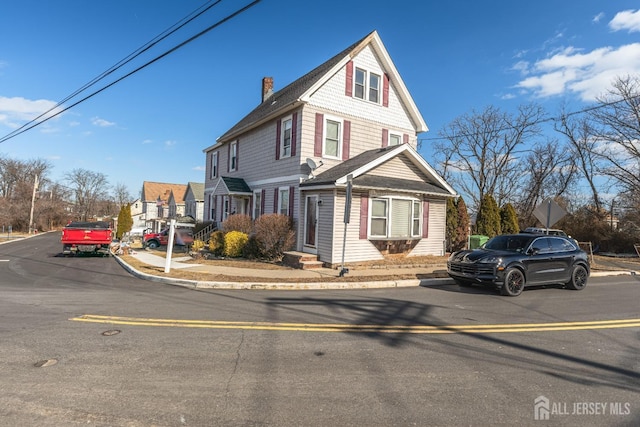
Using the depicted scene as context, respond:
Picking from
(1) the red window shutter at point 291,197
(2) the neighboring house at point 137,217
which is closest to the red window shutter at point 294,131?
(1) the red window shutter at point 291,197

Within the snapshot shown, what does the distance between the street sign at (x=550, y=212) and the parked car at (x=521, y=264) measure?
8.11ft

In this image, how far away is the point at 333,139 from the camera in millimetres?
16688

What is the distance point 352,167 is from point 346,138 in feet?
9.11

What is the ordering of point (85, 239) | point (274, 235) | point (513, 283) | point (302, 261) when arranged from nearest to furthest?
1. point (513, 283)
2. point (302, 261)
3. point (274, 235)
4. point (85, 239)

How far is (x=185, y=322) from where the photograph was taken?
6.46 m

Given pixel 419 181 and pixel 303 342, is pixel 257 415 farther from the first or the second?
pixel 419 181

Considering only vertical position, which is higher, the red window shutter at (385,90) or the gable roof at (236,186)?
the red window shutter at (385,90)

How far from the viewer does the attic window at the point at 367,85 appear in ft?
57.5

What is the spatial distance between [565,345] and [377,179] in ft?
32.7

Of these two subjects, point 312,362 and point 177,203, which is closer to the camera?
point 312,362

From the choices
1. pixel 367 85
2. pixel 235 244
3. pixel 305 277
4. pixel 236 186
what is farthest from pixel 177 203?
pixel 305 277

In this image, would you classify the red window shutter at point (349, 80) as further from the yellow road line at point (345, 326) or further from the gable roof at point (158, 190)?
the gable roof at point (158, 190)

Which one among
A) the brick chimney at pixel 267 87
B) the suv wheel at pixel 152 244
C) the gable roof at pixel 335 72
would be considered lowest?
the suv wheel at pixel 152 244

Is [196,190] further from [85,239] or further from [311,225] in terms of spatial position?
[311,225]
